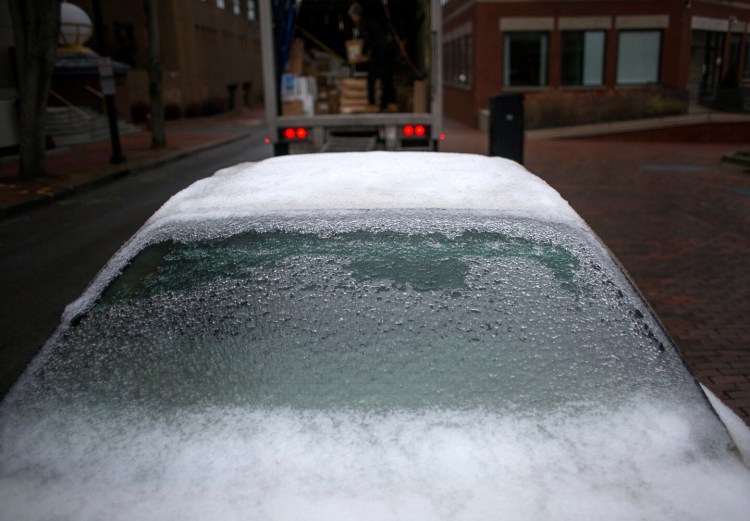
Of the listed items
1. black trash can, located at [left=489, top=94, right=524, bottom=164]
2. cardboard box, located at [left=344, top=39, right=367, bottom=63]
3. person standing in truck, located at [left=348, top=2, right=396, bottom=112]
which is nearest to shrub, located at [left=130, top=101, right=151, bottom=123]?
cardboard box, located at [left=344, top=39, right=367, bottom=63]

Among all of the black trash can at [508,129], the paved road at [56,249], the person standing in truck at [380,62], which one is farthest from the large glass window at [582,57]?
the person standing in truck at [380,62]

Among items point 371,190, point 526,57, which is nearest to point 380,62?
point 371,190

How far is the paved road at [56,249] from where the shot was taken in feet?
19.8

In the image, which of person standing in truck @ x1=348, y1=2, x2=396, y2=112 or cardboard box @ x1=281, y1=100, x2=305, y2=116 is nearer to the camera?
cardboard box @ x1=281, y1=100, x2=305, y2=116

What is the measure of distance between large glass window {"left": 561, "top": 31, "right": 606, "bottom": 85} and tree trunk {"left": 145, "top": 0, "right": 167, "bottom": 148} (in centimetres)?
1550

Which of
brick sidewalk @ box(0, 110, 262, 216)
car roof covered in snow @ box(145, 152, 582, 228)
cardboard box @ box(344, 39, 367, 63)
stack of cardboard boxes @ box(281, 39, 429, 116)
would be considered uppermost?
cardboard box @ box(344, 39, 367, 63)

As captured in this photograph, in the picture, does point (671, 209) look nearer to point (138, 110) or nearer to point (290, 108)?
point (290, 108)

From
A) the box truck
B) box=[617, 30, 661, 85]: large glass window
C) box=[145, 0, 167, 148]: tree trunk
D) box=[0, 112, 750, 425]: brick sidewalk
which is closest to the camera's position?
box=[0, 112, 750, 425]: brick sidewalk

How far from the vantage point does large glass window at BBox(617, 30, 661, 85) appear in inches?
1123

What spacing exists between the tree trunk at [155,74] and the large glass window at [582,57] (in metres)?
15.5

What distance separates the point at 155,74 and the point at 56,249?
15.5 m

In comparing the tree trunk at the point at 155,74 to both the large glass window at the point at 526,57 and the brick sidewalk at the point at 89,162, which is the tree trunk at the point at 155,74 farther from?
the large glass window at the point at 526,57

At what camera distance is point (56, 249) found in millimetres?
9258

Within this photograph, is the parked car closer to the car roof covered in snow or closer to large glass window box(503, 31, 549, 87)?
the car roof covered in snow
